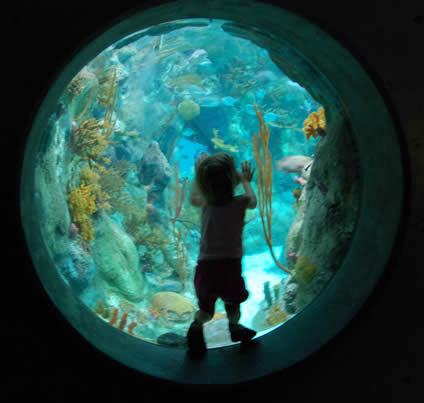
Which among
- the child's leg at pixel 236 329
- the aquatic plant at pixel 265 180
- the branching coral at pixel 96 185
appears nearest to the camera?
the child's leg at pixel 236 329

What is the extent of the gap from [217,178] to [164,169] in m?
4.73

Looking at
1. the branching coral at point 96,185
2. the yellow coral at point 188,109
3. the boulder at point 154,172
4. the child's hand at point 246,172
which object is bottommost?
the child's hand at point 246,172

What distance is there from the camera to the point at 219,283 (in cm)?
208

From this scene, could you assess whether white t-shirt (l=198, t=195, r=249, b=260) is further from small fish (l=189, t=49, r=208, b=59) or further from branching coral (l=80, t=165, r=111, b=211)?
small fish (l=189, t=49, r=208, b=59)

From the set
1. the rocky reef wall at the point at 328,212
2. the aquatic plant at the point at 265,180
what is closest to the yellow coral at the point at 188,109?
the aquatic plant at the point at 265,180

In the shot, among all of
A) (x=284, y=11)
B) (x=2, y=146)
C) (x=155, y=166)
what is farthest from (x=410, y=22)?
(x=155, y=166)

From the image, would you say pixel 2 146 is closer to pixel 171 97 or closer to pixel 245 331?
pixel 245 331

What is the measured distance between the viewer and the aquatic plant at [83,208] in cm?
415

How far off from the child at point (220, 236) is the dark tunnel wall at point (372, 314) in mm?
779

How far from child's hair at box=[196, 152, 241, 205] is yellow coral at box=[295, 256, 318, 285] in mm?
1932

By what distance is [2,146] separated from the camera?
3.82ft

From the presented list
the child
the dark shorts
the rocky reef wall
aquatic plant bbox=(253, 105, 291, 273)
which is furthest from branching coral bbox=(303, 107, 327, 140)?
the dark shorts

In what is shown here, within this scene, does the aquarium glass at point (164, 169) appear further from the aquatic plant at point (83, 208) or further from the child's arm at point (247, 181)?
the child's arm at point (247, 181)

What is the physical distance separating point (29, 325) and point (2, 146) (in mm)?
742
